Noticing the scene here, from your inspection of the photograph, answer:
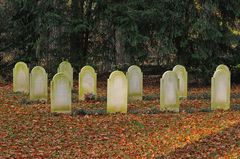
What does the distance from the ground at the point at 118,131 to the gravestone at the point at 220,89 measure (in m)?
0.29

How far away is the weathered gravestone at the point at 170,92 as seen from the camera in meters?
13.1

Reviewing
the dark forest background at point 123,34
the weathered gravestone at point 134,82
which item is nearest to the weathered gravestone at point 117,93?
the weathered gravestone at point 134,82

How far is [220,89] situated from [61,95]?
13.3 ft

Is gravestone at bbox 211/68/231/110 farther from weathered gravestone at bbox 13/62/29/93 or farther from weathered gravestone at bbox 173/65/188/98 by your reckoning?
weathered gravestone at bbox 13/62/29/93

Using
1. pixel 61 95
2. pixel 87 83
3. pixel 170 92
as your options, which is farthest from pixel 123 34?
pixel 61 95

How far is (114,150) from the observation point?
30.5 ft

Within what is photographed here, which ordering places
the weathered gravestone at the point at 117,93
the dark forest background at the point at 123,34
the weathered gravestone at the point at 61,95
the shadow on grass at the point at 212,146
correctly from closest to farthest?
the shadow on grass at the point at 212,146 < the weathered gravestone at the point at 61,95 < the weathered gravestone at the point at 117,93 < the dark forest background at the point at 123,34

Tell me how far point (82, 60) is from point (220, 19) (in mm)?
5499

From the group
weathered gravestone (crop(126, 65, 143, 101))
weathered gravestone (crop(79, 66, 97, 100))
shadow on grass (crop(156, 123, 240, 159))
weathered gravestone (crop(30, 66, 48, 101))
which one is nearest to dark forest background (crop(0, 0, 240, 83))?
weathered gravestone (crop(126, 65, 143, 101))

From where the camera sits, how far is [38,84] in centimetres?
1488

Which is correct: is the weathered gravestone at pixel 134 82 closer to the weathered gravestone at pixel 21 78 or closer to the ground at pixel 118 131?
the ground at pixel 118 131

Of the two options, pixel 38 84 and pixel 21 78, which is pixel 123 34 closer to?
pixel 21 78

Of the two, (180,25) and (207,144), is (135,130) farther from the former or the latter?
(180,25)

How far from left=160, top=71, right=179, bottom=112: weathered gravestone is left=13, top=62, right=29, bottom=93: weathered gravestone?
5.49 m
